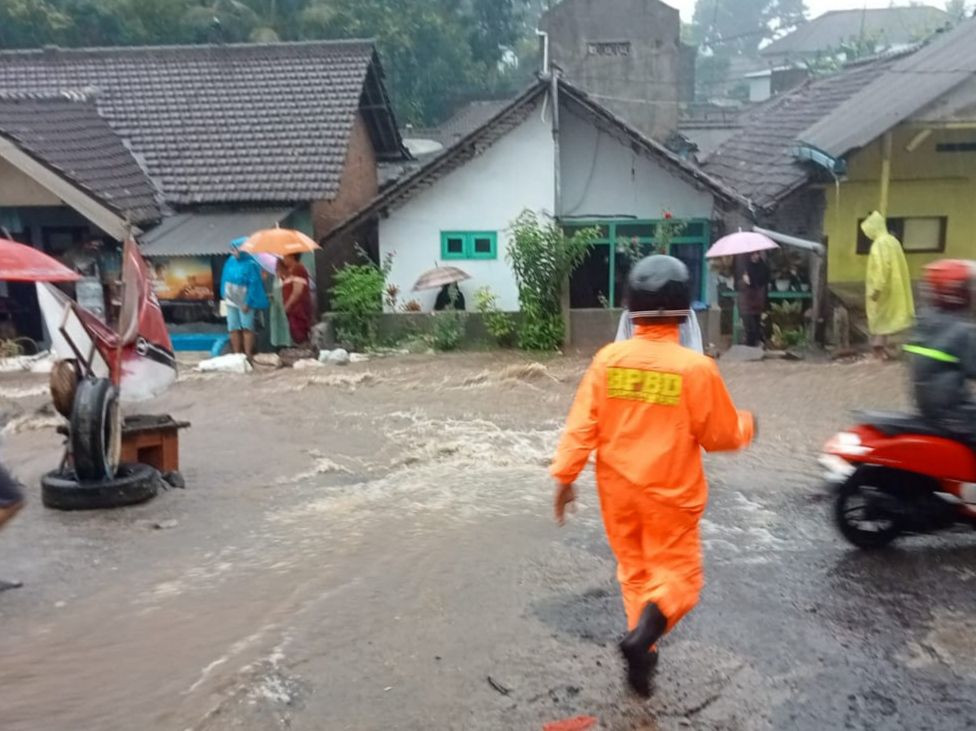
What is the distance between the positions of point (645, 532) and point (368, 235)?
1523 cm

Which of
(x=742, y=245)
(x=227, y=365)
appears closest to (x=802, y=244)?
(x=742, y=245)

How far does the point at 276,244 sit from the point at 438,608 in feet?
31.0

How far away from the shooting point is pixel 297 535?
668cm

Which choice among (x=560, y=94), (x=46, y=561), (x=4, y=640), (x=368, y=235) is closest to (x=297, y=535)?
(x=46, y=561)

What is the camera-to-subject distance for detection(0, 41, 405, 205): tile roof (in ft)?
56.2

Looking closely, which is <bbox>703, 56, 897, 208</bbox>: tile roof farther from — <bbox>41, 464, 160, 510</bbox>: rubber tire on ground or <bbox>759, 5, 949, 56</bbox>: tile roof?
<bbox>759, 5, 949, 56</bbox>: tile roof

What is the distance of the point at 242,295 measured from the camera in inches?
561

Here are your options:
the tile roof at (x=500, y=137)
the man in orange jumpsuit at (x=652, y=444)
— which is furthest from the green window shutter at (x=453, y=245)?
the man in orange jumpsuit at (x=652, y=444)

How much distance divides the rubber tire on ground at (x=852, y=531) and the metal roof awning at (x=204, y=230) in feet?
38.8

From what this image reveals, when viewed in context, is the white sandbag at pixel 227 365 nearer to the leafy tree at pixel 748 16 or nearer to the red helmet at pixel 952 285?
the red helmet at pixel 952 285

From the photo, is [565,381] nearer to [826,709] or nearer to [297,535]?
[297,535]

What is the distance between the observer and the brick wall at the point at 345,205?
17.7 metres

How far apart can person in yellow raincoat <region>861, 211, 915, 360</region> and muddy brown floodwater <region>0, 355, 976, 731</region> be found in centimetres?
465

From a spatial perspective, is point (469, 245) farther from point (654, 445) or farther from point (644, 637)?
point (644, 637)
